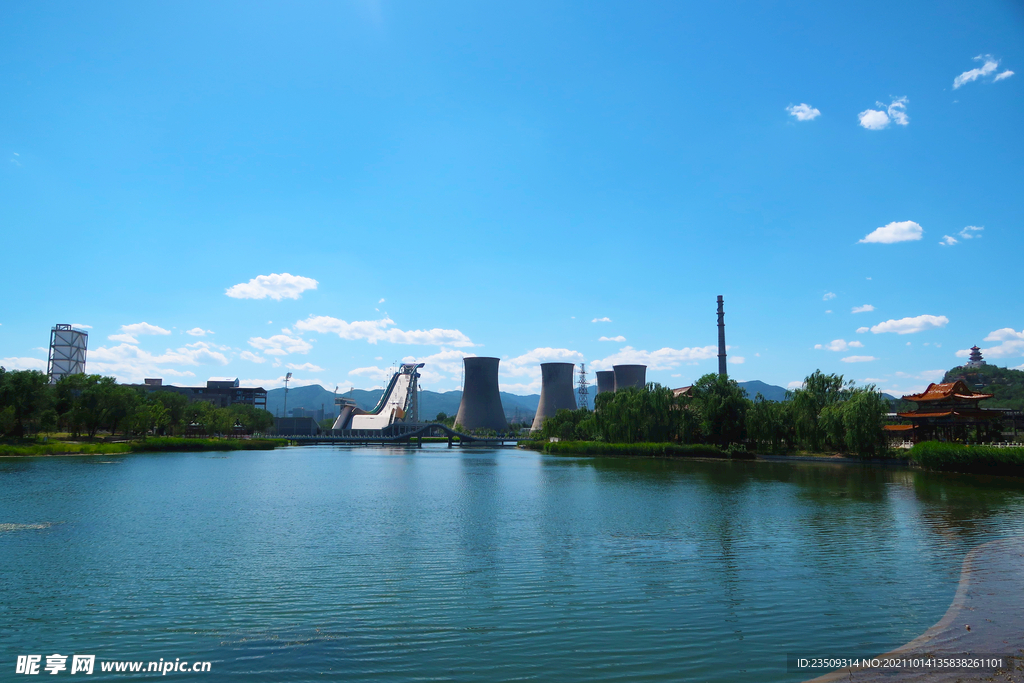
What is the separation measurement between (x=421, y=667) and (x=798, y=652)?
4.01 meters

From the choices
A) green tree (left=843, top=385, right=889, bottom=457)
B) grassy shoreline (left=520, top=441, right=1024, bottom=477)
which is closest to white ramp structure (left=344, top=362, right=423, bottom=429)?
grassy shoreline (left=520, top=441, right=1024, bottom=477)

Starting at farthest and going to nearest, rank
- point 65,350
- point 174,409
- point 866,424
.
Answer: point 65,350, point 174,409, point 866,424

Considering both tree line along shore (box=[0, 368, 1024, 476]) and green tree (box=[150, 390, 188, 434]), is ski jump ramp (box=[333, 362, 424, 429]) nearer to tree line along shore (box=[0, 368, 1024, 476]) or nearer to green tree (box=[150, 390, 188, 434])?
green tree (box=[150, 390, 188, 434])

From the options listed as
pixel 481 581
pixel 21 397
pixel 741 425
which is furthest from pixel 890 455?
pixel 21 397

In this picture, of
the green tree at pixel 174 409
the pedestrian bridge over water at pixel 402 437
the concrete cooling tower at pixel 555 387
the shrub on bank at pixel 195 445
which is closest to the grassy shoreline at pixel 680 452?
the concrete cooling tower at pixel 555 387

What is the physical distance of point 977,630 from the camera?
6480mm

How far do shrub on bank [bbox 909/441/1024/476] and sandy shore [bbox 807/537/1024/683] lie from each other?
22.0m

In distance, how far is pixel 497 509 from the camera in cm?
1848

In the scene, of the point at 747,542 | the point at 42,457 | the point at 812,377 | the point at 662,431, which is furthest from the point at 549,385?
the point at 747,542

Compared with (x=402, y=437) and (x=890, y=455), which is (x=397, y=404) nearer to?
(x=402, y=437)

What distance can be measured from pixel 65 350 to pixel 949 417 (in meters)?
121

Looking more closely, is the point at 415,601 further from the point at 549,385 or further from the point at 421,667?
the point at 549,385

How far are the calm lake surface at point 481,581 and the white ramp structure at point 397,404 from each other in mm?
81856

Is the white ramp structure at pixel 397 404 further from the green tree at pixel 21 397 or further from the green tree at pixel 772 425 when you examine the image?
the green tree at pixel 772 425
